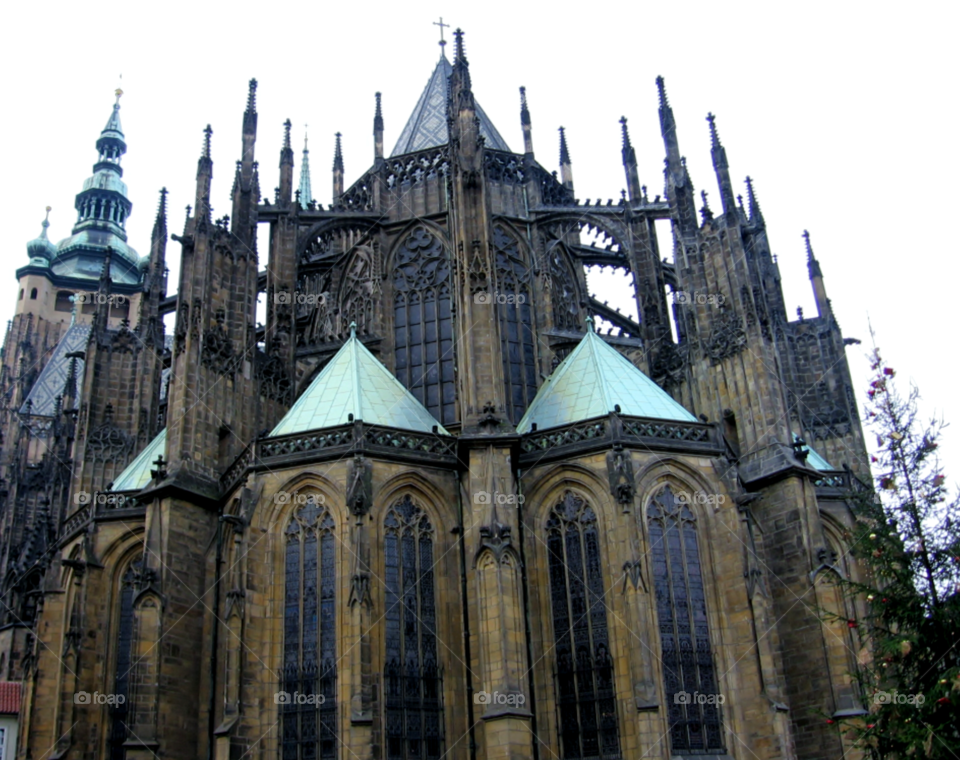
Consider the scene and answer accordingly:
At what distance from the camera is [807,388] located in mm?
36000

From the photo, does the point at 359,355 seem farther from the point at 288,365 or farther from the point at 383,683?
the point at 383,683

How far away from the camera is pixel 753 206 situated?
38.4 metres

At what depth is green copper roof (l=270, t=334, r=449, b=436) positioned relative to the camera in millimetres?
27953

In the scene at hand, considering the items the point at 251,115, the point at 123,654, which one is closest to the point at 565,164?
the point at 251,115

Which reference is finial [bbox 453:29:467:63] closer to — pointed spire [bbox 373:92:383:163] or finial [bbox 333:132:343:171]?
pointed spire [bbox 373:92:383:163]

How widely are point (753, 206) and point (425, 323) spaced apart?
12.6 m

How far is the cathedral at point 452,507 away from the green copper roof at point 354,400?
0.35ft

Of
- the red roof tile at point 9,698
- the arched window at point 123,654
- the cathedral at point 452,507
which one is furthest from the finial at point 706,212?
the red roof tile at point 9,698

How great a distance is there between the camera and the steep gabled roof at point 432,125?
1540 inches

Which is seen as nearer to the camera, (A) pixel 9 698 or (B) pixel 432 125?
(A) pixel 9 698

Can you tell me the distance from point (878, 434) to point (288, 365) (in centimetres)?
1744

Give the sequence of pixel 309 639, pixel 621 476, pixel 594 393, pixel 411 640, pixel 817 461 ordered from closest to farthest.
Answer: pixel 309 639, pixel 411 640, pixel 621 476, pixel 594 393, pixel 817 461

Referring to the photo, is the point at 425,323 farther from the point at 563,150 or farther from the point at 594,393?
the point at 563,150

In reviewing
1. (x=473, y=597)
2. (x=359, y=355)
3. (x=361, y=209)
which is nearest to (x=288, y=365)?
(x=359, y=355)
